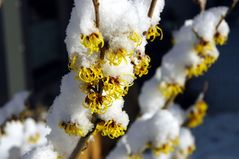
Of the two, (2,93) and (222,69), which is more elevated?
(2,93)

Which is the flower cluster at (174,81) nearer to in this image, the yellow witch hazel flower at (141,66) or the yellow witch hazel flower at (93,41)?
the yellow witch hazel flower at (141,66)

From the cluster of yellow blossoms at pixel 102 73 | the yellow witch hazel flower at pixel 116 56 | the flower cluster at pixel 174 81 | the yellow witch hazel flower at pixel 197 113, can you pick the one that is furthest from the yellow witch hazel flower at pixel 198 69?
the yellow witch hazel flower at pixel 116 56

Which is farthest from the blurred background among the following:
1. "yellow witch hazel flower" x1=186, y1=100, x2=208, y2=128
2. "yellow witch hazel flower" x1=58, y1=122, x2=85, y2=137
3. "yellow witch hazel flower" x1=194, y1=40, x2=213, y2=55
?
"yellow witch hazel flower" x1=58, y1=122, x2=85, y2=137

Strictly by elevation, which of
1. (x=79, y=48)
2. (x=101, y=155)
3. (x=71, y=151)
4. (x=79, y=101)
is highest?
(x=79, y=48)

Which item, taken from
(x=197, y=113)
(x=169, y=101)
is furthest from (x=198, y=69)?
(x=197, y=113)

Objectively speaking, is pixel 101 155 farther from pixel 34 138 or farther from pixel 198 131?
→ pixel 198 131

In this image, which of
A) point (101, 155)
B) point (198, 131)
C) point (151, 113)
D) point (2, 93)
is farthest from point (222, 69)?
point (151, 113)

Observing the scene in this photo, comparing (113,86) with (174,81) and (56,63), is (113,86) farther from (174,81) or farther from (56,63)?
(56,63)
